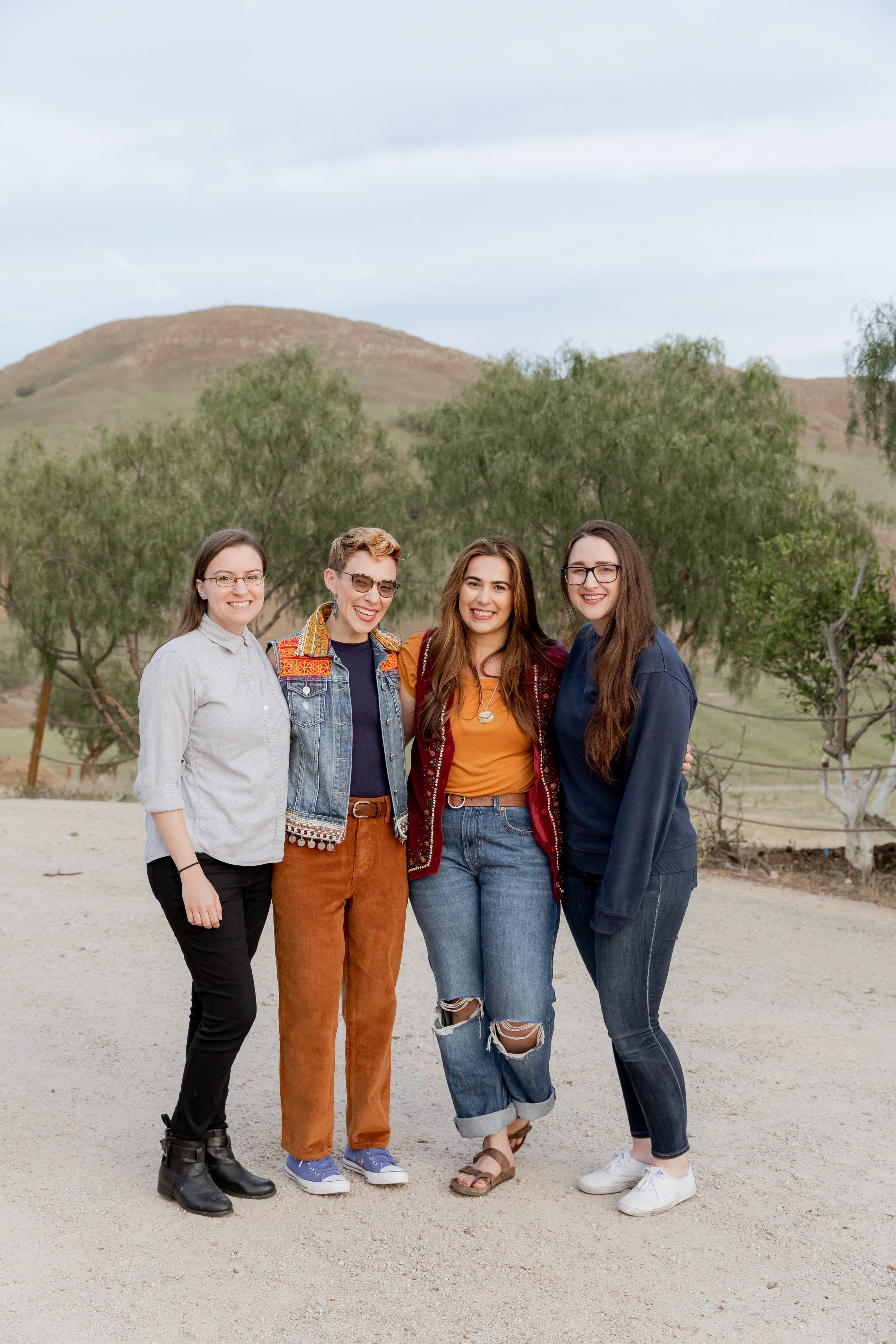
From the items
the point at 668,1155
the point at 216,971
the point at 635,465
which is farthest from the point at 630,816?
the point at 635,465

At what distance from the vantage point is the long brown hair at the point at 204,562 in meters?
3.02

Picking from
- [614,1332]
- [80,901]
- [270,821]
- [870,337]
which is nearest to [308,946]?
[270,821]

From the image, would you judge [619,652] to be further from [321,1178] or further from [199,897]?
[321,1178]

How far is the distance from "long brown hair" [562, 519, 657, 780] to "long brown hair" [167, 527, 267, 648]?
88 cm

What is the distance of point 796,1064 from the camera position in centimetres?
445

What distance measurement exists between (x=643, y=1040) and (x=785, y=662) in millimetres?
6691

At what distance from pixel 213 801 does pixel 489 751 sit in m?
0.76

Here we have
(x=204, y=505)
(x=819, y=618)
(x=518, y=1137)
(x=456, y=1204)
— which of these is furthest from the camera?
(x=204, y=505)

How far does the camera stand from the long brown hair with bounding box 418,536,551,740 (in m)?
3.11

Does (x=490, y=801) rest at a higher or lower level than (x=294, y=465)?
lower

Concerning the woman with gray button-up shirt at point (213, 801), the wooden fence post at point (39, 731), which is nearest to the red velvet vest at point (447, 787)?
the woman with gray button-up shirt at point (213, 801)

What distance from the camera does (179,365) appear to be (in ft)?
331

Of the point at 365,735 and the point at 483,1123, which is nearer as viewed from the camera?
the point at 365,735

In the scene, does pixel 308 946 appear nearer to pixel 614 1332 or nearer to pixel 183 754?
pixel 183 754
